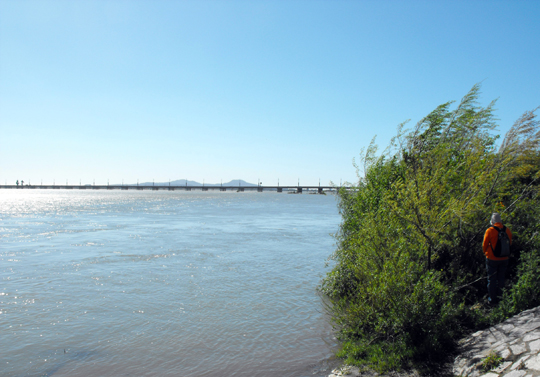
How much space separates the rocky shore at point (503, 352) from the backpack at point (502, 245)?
120cm

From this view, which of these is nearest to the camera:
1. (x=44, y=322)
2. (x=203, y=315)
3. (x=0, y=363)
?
(x=0, y=363)

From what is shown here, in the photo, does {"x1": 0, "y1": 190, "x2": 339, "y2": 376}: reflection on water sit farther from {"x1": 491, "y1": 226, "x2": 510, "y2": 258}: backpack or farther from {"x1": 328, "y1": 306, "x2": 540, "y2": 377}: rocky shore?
{"x1": 491, "y1": 226, "x2": 510, "y2": 258}: backpack

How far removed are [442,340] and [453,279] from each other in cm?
227

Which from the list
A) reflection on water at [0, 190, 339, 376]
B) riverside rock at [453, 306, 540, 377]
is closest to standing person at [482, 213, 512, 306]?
riverside rock at [453, 306, 540, 377]

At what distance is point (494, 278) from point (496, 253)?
22.5 inches

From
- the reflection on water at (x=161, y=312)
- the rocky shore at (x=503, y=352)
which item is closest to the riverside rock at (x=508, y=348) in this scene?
the rocky shore at (x=503, y=352)

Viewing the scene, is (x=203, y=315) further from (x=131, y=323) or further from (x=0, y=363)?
(x=0, y=363)

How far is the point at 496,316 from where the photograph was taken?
7.16m

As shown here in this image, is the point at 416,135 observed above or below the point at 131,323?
above

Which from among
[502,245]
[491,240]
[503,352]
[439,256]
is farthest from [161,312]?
[502,245]

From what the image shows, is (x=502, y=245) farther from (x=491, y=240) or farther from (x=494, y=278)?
(x=494, y=278)

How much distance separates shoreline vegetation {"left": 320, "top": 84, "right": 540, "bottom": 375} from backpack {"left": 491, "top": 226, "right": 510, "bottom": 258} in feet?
1.57

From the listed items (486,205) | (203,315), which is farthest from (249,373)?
(486,205)

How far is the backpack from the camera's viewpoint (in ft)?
24.8
